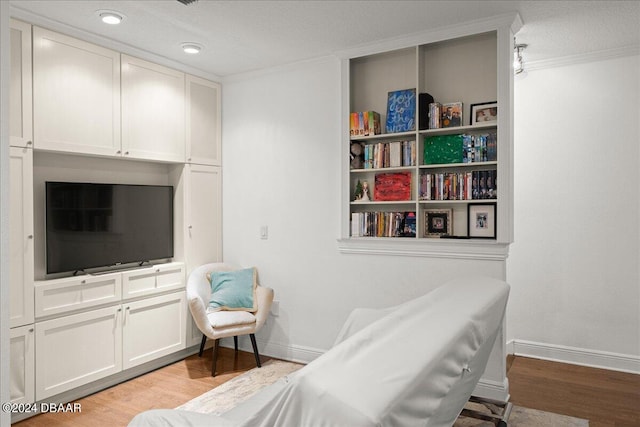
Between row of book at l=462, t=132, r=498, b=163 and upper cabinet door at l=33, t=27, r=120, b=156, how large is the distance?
103 inches

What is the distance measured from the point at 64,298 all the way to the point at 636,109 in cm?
455

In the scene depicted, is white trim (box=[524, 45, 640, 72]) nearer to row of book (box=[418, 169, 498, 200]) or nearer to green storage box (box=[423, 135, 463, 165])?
green storage box (box=[423, 135, 463, 165])

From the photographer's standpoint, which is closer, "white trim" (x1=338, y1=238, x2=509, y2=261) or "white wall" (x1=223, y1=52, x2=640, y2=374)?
"white trim" (x1=338, y1=238, x2=509, y2=261)

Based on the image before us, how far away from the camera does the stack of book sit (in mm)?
3586

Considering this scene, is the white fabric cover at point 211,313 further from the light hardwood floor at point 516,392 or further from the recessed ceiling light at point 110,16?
the recessed ceiling light at point 110,16

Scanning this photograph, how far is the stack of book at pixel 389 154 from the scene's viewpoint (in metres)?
3.59

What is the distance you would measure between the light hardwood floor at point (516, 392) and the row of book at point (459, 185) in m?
1.47

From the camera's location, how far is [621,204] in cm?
379

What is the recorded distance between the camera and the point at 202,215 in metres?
4.32

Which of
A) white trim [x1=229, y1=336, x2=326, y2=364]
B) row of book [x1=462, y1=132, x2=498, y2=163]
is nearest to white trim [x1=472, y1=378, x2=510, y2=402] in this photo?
white trim [x1=229, y1=336, x2=326, y2=364]

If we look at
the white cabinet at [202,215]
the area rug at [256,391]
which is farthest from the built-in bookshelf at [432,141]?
the white cabinet at [202,215]

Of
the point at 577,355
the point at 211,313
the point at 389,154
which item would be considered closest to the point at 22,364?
the point at 211,313

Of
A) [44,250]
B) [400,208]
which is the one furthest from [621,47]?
[44,250]

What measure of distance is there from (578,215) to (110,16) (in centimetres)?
391
